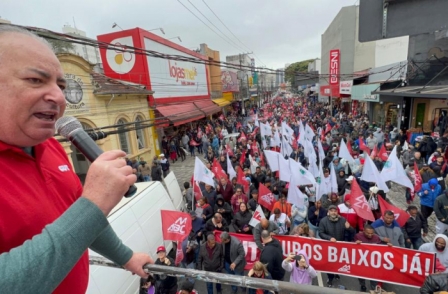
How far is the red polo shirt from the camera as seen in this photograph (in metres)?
0.89

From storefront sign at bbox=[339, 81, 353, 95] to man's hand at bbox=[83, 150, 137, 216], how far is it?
2909cm

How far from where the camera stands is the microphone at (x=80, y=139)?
117 centimetres

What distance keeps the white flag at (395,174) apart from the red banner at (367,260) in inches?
139

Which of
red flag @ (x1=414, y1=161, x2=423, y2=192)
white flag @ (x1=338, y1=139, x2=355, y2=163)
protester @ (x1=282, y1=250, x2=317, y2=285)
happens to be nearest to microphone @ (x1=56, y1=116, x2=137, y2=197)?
protester @ (x1=282, y1=250, x2=317, y2=285)

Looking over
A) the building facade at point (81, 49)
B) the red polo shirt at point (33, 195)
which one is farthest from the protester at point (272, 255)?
the building facade at point (81, 49)

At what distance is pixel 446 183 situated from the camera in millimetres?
7766

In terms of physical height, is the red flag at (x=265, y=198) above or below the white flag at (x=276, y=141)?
below

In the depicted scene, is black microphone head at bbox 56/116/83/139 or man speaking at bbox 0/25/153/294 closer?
man speaking at bbox 0/25/153/294

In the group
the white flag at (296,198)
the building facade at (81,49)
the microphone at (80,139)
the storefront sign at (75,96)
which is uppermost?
the building facade at (81,49)

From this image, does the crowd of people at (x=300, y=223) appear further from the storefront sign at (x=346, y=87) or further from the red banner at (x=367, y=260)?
the storefront sign at (x=346, y=87)

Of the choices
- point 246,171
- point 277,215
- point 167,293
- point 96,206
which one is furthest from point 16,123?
point 246,171

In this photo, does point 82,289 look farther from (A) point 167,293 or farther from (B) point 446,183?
(B) point 446,183

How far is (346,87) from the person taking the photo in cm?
2747

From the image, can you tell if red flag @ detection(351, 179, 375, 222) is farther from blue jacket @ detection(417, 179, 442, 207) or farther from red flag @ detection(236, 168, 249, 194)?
red flag @ detection(236, 168, 249, 194)
